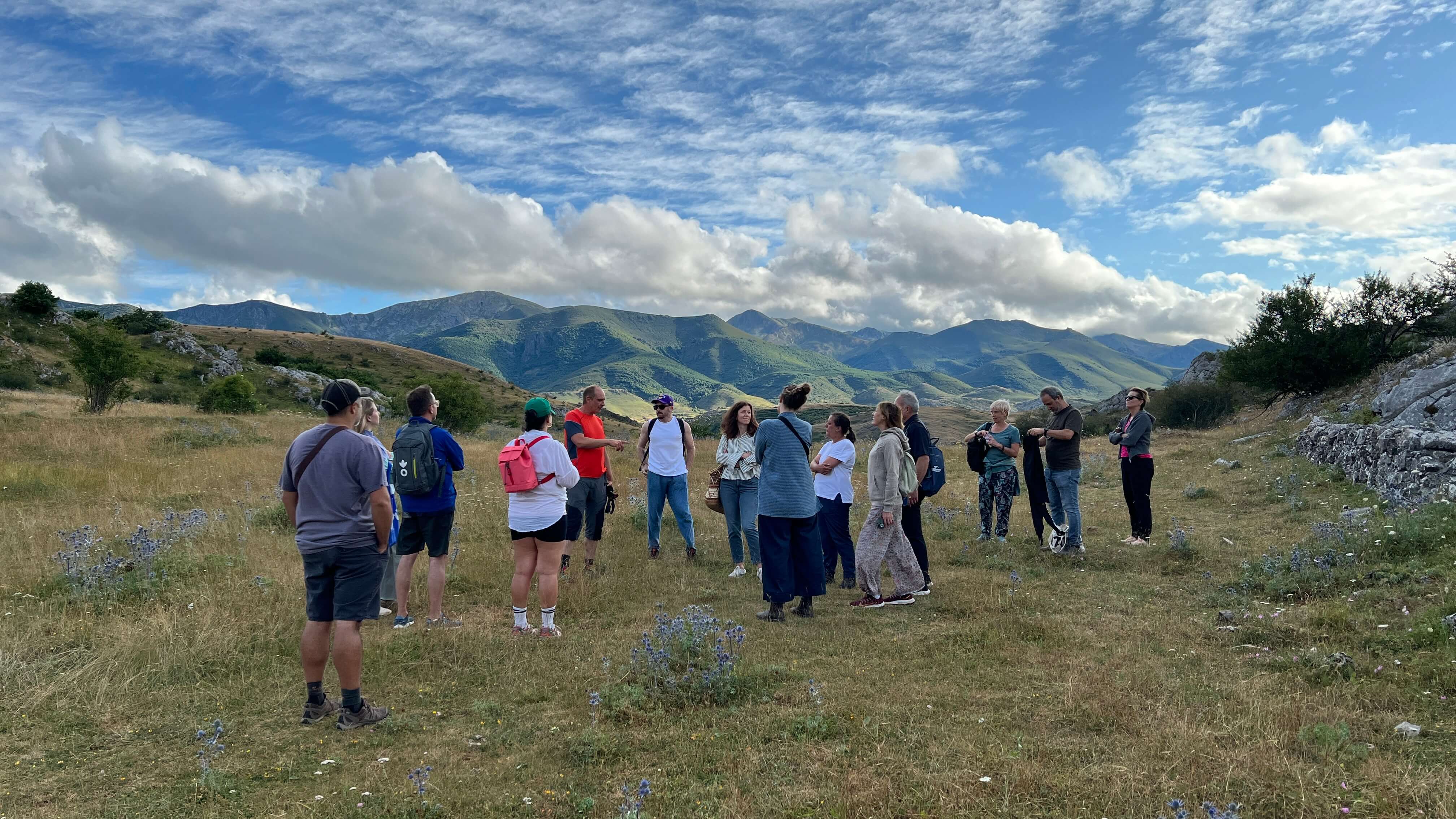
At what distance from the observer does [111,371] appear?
27391mm

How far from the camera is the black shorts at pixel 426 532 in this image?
6812 millimetres

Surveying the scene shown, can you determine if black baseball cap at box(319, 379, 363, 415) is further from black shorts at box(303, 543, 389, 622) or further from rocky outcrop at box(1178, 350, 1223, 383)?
rocky outcrop at box(1178, 350, 1223, 383)

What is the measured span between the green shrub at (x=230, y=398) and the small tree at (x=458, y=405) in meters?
9.52

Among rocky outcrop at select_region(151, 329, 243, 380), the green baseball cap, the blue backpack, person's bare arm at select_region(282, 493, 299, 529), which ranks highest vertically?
rocky outcrop at select_region(151, 329, 243, 380)

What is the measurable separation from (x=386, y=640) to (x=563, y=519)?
186cm

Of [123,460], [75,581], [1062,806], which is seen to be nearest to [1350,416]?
[1062,806]

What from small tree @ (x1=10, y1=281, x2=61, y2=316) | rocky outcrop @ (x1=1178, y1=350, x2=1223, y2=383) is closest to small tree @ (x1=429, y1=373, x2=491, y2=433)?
small tree @ (x1=10, y1=281, x2=61, y2=316)

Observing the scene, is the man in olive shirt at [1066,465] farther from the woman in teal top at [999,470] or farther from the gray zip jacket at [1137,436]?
the gray zip jacket at [1137,436]

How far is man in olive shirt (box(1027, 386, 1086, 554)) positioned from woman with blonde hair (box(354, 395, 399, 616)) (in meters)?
8.16

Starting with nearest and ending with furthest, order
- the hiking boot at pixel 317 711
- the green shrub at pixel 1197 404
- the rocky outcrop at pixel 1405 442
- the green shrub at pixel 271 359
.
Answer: the hiking boot at pixel 317 711, the rocky outcrop at pixel 1405 442, the green shrub at pixel 1197 404, the green shrub at pixel 271 359

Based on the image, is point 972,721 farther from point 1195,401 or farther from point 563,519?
point 1195,401

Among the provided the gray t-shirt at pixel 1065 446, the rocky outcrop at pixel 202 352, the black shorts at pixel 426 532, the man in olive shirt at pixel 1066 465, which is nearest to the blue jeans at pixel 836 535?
the man in olive shirt at pixel 1066 465

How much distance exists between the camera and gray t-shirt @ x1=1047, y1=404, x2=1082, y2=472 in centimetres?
994

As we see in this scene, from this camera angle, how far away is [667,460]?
938 cm
